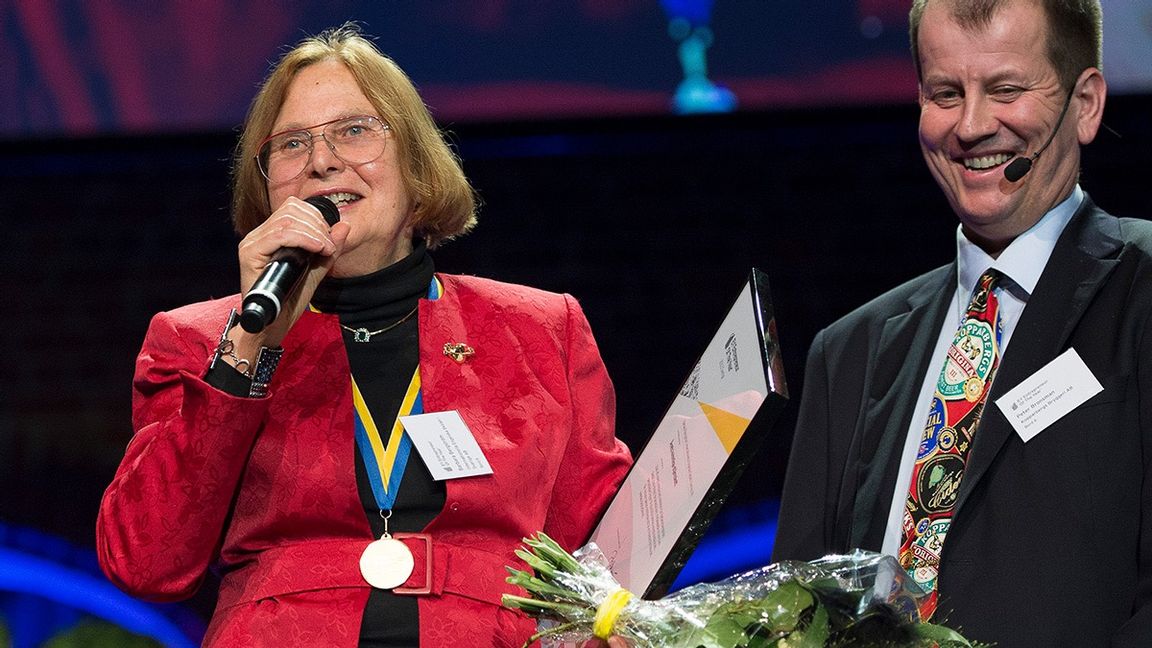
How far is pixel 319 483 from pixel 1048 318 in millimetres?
1105

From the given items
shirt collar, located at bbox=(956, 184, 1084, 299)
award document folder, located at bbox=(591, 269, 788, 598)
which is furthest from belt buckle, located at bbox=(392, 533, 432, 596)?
shirt collar, located at bbox=(956, 184, 1084, 299)

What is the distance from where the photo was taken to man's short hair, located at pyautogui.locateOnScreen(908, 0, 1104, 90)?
2.11 meters

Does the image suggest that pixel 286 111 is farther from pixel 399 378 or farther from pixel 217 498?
pixel 217 498

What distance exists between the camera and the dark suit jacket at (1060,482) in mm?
1879

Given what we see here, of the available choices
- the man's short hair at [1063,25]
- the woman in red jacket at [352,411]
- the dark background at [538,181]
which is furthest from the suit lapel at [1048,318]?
the dark background at [538,181]

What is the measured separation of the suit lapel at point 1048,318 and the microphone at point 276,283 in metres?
1.00

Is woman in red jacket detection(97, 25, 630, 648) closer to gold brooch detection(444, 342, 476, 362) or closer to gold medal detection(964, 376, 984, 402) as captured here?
gold brooch detection(444, 342, 476, 362)

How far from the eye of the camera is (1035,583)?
1.91 m

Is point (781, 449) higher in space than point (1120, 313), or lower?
lower

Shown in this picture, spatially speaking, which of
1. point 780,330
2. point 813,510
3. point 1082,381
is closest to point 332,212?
point 813,510

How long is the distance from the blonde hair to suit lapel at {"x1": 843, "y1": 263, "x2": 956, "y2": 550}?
31.1 inches

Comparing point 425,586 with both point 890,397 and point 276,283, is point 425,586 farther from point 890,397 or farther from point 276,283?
point 890,397

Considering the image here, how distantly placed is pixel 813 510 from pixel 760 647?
29.1 inches

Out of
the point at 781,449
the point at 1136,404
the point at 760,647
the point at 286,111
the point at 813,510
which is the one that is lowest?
the point at 781,449
